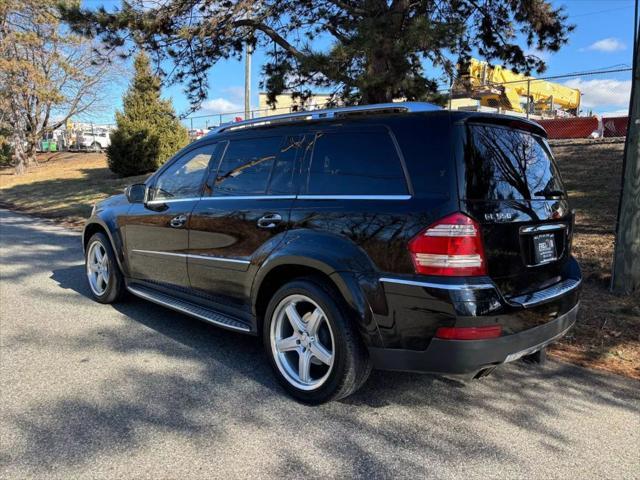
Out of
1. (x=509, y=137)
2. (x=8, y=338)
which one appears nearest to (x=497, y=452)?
(x=509, y=137)

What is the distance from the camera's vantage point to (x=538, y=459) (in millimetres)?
2934

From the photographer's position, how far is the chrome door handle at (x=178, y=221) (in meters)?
4.57

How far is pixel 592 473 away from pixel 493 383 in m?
1.14

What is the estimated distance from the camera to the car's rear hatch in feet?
9.78

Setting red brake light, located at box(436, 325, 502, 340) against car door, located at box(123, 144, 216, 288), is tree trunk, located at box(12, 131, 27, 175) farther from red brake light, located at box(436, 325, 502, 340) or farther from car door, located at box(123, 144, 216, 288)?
red brake light, located at box(436, 325, 502, 340)

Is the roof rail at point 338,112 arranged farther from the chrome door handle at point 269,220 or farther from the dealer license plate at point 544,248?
the dealer license plate at point 544,248

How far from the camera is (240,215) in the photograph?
399cm

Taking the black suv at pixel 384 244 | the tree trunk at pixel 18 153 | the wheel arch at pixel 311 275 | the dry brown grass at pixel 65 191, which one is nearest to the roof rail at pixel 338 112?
the black suv at pixel 384 244

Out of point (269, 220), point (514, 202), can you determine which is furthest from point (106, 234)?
point (514, 202)

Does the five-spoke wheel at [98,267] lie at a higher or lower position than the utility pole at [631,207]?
lower

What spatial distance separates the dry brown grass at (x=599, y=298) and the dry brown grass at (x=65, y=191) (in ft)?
36.3

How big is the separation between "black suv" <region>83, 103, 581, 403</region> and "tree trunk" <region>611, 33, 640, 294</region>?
80.0 inches

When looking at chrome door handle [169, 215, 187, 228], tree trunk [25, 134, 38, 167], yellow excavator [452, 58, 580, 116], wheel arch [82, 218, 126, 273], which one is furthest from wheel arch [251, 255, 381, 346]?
tree trunk [25, 134, 38, 167]

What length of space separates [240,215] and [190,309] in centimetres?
101
